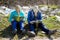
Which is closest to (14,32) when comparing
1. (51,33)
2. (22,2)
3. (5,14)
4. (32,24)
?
(32,24)

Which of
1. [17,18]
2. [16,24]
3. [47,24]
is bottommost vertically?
[47,24]

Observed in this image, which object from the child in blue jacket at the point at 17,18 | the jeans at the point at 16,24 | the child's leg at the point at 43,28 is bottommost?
the child's leg at the point at 43,28

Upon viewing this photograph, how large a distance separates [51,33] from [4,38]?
1.51m

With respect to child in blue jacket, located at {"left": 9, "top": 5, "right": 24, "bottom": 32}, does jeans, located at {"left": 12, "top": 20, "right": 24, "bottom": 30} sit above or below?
below

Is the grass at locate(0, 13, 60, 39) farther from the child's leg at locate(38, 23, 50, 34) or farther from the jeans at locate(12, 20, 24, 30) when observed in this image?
the jeans at locate(12, 20, 24, 30)

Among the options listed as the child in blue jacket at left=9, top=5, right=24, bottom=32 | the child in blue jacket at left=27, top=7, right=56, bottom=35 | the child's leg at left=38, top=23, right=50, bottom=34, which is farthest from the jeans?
the child's leg at left=38, top=23, right=50, bottom=34

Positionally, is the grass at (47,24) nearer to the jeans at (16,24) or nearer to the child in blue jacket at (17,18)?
the jeans at (16,24)

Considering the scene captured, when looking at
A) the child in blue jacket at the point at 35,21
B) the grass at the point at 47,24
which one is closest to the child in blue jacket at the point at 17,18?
the child in blue jacket at the point at 35,21

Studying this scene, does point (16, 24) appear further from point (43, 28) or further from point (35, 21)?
point (43, 28)

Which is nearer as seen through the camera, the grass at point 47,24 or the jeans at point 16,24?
the jeans at point 16,24

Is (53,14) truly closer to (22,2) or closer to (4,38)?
(22,2)

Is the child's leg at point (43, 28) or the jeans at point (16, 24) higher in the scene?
the jeans at point (16, 24)

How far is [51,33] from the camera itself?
784 cm

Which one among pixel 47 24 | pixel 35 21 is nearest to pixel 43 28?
pixel 35 21
